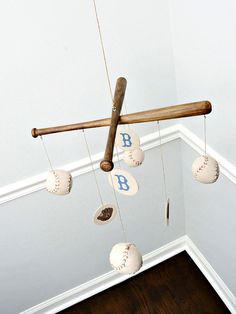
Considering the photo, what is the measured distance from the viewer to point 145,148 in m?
1.46

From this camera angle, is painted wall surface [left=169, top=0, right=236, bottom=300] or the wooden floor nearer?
painted wall surface [left=169, top=0, right=236, bottom=300]

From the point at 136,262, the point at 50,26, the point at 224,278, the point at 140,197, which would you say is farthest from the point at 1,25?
the point at 224,278

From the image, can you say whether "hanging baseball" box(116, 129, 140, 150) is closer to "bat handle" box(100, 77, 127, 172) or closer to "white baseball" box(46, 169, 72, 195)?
"bat handle" box(100, 77, 127, 172)

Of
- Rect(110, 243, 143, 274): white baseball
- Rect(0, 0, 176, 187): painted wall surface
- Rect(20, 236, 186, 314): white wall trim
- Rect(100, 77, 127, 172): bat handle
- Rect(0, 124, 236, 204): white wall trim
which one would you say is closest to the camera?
Rect(100, 77, 127, 172): bat handle

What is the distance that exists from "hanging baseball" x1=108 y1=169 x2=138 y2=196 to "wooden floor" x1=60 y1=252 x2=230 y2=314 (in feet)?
3.80

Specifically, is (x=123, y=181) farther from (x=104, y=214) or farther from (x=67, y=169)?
(x=67, y=169)

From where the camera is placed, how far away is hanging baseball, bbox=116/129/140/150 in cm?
87

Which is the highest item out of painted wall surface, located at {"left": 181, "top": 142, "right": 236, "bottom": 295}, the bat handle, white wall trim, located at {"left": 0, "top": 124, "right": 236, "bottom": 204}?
the bat handle

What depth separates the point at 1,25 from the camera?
1.04 m

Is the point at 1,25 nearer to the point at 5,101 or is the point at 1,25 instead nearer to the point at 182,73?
the point at 5,101

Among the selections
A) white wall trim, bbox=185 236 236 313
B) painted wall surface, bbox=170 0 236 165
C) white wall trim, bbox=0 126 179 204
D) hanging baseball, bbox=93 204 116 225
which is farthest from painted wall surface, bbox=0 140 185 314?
hanging baseball, bbox=93 204 116 225

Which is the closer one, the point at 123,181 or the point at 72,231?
the point at 123,181

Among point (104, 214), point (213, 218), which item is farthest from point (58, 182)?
point (213, 218)

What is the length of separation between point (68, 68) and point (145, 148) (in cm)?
48
